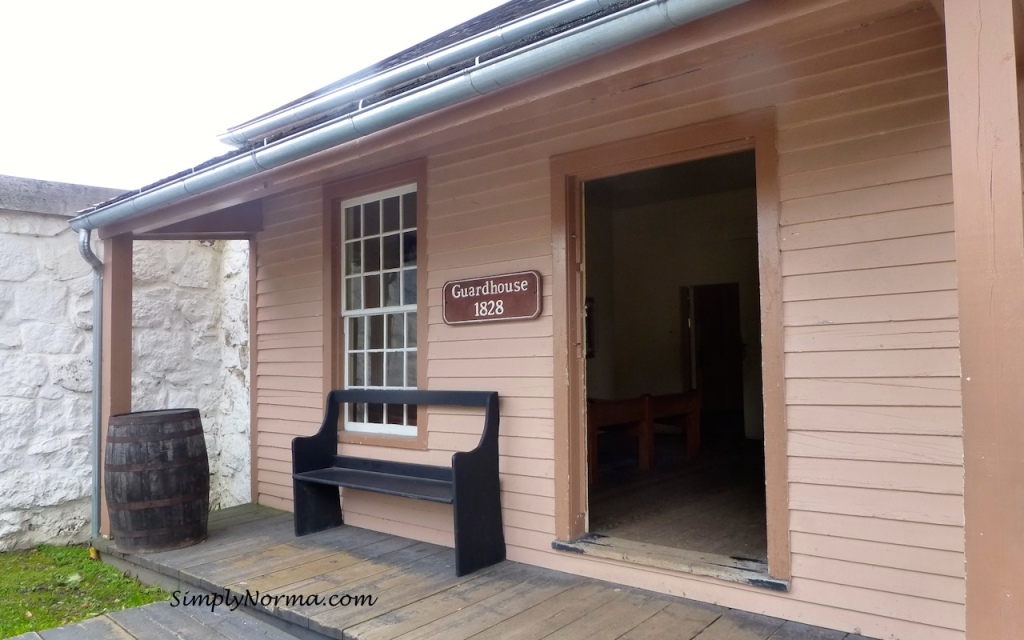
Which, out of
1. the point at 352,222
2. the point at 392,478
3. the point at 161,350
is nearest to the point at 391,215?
the point at 352,222

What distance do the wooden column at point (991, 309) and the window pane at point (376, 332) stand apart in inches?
148

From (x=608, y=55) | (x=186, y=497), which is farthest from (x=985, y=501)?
(x=186, y=497)

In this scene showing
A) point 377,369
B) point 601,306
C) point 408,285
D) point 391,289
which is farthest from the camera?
point 601,306

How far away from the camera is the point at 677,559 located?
320 centimetres

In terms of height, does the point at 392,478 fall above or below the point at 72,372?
below

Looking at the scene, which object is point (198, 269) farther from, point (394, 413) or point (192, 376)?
point (394, 413)

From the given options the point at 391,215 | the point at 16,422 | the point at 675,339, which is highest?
the point at 391,215

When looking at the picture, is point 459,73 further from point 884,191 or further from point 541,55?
point 884,191

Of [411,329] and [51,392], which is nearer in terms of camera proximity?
[411,329]

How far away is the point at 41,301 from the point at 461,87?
4.18 metres

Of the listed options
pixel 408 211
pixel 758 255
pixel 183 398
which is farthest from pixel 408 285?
pixel 183 398

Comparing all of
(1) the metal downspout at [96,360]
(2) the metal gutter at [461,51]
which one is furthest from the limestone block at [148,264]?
(2) the metal gutter at [461,51]

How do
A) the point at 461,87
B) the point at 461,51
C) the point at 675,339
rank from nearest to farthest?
the point at 461,87, the point at 461,51, the point at 675,339

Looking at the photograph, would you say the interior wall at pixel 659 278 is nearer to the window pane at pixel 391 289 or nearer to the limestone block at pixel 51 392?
the window pane at pixel 391 289
